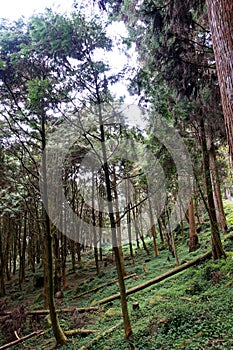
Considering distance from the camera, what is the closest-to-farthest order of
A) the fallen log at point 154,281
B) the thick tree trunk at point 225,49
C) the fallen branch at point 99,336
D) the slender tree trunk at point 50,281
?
the thick tree trunk at point 225,49 → the fallen branch at point 99,336 → the slender tree trunk at point 50,281 → the fallen log at point 154,281

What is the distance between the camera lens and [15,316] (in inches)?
311

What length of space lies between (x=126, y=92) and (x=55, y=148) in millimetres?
3160

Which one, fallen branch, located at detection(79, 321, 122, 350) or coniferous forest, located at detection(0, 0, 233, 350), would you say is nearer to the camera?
coniferous forest, located at detection(0, 0, 233, 350)

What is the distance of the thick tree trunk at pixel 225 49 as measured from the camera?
222 centimetres

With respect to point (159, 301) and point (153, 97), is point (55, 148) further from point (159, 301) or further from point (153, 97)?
point (159, 301)

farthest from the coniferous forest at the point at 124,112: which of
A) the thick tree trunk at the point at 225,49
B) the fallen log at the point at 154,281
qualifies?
the fallen log at the point at 154,281

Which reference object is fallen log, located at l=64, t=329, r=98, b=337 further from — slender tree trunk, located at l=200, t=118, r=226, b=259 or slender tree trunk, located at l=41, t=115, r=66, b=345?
slender tree trunk, located at l=200, t=118, r=226, b=259

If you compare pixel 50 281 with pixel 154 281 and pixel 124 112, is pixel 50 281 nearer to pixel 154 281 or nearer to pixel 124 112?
pixel 124 112

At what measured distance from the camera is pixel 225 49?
2297 mm

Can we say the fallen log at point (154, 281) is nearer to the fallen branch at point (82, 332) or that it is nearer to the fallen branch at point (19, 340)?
the fallen branch at point (19, 340)

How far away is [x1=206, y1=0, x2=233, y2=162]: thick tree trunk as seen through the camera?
2217 mm

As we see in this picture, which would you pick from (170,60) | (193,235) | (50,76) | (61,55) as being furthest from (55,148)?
(193,235)

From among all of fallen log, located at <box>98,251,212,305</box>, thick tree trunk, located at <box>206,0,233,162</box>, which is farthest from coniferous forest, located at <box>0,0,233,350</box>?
fallen log, located at <box>98,251,212,305</box>

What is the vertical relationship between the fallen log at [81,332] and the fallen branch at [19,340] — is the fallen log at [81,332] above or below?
above
